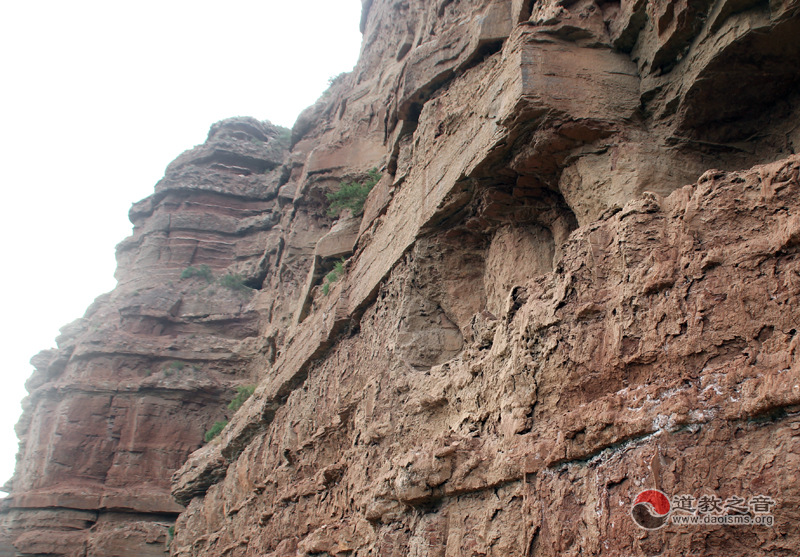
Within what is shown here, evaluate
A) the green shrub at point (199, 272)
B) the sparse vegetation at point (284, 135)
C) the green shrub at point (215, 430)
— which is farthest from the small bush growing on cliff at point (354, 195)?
the sparse vegetation at point (284, 135)

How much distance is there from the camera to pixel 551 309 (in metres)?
3.98

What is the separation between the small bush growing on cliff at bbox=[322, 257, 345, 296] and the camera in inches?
374

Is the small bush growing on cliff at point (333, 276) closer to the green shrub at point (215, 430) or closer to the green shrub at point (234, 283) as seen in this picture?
the green shrub at point (215, 430)

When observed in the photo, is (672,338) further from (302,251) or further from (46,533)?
(46,533)

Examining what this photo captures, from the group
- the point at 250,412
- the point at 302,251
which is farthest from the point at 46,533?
the point at 302,251

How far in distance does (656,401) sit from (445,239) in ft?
11.9

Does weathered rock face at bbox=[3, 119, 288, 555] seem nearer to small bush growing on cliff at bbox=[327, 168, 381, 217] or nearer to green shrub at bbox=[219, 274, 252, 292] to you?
green shrub at bbox=[219, 274, 252, 292]

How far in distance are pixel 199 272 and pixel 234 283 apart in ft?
4.74

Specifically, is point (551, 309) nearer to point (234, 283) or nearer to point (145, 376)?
point (145, 376)

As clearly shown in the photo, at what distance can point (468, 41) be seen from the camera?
6.93m

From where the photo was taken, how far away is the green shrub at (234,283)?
69.8 ft

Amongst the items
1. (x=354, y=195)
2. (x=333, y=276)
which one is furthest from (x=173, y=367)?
(x=333, y=276)

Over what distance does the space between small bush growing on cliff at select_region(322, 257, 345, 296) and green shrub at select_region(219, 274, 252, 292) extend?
1168 centimetres

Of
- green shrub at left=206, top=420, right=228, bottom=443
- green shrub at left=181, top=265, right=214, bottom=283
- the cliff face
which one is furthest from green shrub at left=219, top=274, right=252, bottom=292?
the cliff face
